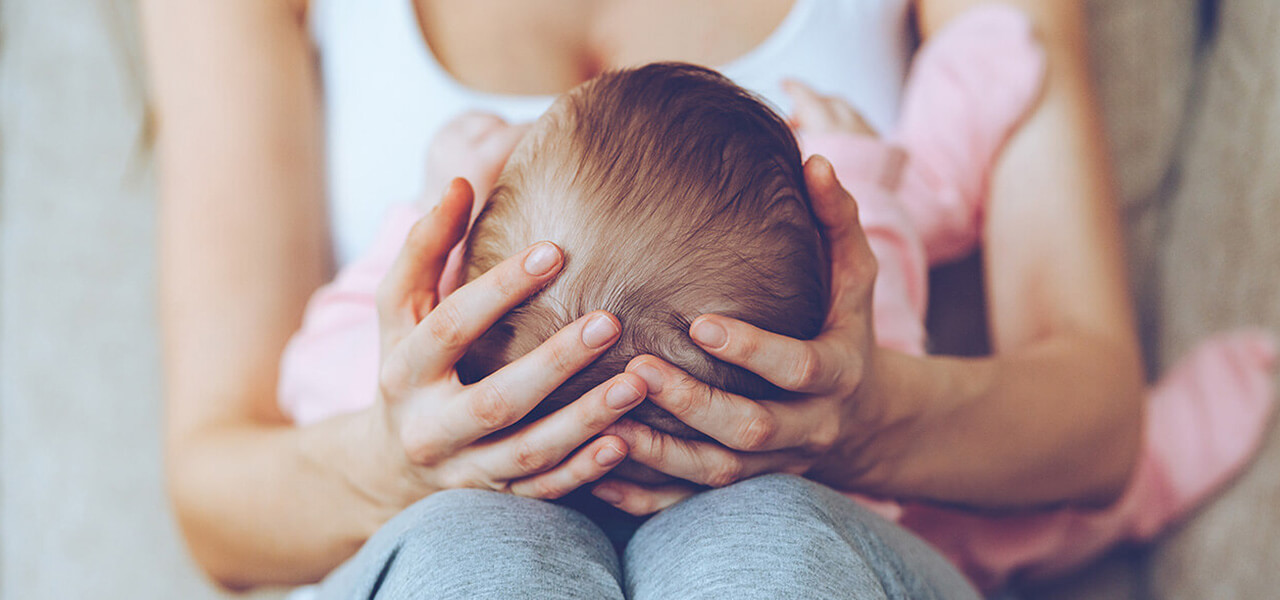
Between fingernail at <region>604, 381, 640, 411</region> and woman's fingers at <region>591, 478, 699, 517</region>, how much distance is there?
0.09 metres

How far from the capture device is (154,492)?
0.93 metres

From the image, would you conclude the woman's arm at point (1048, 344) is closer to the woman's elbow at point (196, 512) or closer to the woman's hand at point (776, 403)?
the woman's hand at point (776, 403)

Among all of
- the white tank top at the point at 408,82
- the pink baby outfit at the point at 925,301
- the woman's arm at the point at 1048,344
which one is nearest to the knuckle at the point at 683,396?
the woman's arm at the point at 1048,344

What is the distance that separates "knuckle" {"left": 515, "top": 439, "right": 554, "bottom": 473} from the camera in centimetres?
50

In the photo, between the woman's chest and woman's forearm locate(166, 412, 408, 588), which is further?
the woman's chest

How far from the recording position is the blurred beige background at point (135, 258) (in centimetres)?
88

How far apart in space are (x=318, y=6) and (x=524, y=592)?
2.32 feet

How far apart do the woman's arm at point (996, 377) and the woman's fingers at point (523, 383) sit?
30 mm

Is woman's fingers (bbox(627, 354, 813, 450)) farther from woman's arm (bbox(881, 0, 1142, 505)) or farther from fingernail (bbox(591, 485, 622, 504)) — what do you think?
woman's arm (bbox(881, 0, 1142, 505))

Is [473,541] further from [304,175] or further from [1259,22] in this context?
[1259,22]

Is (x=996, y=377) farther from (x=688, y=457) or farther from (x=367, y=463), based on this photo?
(x=367, y=463)

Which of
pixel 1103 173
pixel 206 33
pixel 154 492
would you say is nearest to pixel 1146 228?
pixel 1103 173

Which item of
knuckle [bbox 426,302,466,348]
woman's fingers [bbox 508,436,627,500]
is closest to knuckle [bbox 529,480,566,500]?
woman's fingers [bbox 508,436,627,500]

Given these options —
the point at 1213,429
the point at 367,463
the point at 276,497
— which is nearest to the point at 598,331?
the point at 367,463
